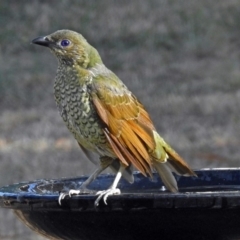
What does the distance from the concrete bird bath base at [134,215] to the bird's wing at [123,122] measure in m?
0.60

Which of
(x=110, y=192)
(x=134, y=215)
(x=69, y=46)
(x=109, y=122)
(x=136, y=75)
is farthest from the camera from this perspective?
(x=136, y=75)

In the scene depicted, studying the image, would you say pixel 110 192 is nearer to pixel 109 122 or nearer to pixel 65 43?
pixel 109 122

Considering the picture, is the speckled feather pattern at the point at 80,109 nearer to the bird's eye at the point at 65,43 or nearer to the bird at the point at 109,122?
the bird at the point at 109,122

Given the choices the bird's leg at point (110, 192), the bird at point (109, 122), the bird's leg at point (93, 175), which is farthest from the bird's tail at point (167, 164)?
the bird's leg at point (93, 175)

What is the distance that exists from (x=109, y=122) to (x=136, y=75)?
1105cm

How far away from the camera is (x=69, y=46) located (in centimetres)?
472

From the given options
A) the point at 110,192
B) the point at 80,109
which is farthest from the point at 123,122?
the point at 110,192

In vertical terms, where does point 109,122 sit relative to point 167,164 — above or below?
above

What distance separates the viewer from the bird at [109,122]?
4.37 m

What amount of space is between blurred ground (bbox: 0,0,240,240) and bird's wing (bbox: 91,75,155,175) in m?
4.27

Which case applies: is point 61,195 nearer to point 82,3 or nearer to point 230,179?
point 230,179

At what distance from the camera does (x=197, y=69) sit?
1559cm

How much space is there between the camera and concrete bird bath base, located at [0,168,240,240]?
134 inches

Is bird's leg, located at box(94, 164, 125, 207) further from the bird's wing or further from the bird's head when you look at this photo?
the bird's head
